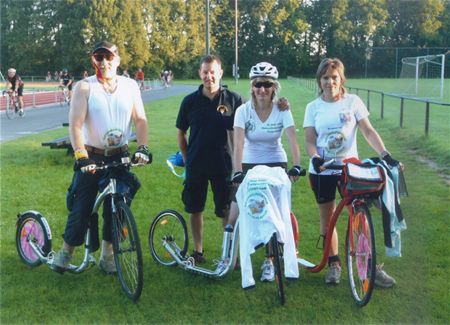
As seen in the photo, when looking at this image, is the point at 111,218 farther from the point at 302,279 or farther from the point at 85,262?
the point at 302,279

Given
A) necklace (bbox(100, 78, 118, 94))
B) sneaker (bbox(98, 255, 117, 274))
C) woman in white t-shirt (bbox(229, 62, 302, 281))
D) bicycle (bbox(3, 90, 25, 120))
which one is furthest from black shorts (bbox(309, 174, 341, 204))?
bicycle (bbox(3, 90, 25, 120))

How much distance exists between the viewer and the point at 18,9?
7019 centimetres

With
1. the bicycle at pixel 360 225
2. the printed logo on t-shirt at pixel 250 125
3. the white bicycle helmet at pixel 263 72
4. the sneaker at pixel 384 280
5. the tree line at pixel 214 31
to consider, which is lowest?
the sneaker at pixel 384 280

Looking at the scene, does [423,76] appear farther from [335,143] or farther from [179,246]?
[335,143]

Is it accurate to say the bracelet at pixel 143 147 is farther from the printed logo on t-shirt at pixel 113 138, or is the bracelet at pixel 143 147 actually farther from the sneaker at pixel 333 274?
the sneaker at pixel 333 274

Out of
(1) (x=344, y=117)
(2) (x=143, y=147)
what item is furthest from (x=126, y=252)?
(1) (x=344, y=117)

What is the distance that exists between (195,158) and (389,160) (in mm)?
1697

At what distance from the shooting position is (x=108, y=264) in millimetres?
5070

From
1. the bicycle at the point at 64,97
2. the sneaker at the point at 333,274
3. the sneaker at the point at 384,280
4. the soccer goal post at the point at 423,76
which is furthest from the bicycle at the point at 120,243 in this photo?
the soccer goal post at the point at 423,76

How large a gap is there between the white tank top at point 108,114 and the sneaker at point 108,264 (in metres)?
1.07

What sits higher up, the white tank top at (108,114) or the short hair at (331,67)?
the short hair at (331,67)

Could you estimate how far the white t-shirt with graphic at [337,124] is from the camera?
4.60 m

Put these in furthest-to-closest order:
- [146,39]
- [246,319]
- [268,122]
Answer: [146,39] → [268,122] → [246,319]

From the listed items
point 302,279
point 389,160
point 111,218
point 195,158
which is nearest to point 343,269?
point 302,279
